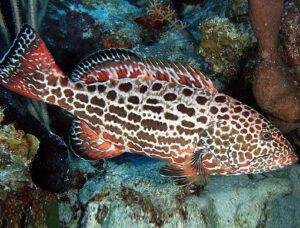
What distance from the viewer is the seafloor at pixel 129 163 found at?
3.48 meters

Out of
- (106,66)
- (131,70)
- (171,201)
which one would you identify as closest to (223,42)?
(131,70)

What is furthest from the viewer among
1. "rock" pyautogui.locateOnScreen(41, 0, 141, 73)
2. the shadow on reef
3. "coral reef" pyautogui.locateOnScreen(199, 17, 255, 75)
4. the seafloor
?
"rock" pyautogui.locateOnScreen(41, 0, 141, 73)

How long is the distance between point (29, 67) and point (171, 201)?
2.35 meters

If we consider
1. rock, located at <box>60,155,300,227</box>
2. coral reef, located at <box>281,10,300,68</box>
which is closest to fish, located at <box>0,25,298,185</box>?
rock, located at <box>60,155,300,227</box>

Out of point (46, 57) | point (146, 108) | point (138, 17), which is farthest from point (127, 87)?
point (138, 17)

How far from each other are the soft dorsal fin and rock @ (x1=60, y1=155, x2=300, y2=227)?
1.35 m

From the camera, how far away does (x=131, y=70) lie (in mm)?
3742

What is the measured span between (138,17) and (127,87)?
2.80 m

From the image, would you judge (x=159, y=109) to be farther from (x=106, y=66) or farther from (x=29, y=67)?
(x=29, y=67)

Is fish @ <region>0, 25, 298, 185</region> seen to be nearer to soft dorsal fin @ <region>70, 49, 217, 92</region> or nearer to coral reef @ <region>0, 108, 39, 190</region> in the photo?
soft dorsal fin @ <region>70, 49, 217, 92</region>

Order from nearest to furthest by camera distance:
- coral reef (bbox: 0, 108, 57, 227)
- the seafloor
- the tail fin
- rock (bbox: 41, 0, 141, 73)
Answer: coral reef (bbox: 0, 108, 57, 227)
the seafloor
the tail fin
rock (bbox: 41, 0, 141, 73)

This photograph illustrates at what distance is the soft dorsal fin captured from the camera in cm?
364

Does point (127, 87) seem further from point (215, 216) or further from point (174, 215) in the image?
point (215, 216)

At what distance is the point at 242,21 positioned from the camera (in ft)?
15.0
